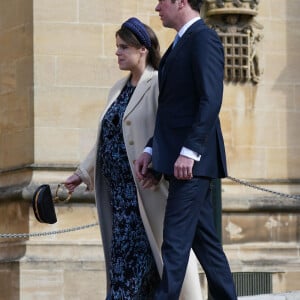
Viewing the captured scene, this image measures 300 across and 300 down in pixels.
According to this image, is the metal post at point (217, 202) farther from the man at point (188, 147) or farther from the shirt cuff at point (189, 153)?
the shirt cuff at point (189, 153)

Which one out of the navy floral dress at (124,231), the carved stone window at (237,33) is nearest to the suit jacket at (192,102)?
the navy floral dress at (124,231)

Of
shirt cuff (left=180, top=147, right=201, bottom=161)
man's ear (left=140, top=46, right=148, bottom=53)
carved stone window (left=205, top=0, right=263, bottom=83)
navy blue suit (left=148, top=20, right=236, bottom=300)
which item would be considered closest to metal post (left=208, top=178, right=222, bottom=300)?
carved stone window (left=205, top=0, right=263, bottom=83)

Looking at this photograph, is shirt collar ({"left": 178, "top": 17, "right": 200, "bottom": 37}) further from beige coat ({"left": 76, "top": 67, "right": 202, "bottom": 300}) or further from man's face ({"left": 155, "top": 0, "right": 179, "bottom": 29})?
beige coat ({"left": 76, "top": 67, "right": 202, "bottom": 300})

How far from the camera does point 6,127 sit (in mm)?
13055

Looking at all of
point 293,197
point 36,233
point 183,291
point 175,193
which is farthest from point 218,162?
point 293,197

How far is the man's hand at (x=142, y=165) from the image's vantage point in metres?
7.82

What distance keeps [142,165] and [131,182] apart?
470 mm

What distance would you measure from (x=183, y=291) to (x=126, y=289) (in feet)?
1.03

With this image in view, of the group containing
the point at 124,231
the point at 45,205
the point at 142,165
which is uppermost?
the point at 142,165

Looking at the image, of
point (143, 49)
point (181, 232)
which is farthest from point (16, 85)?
point (181, 232)

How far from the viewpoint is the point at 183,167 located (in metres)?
7.52

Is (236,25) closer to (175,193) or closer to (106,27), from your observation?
(106,27)

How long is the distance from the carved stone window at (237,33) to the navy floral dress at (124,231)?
5537 mm

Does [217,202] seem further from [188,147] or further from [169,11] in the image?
[188,147]
